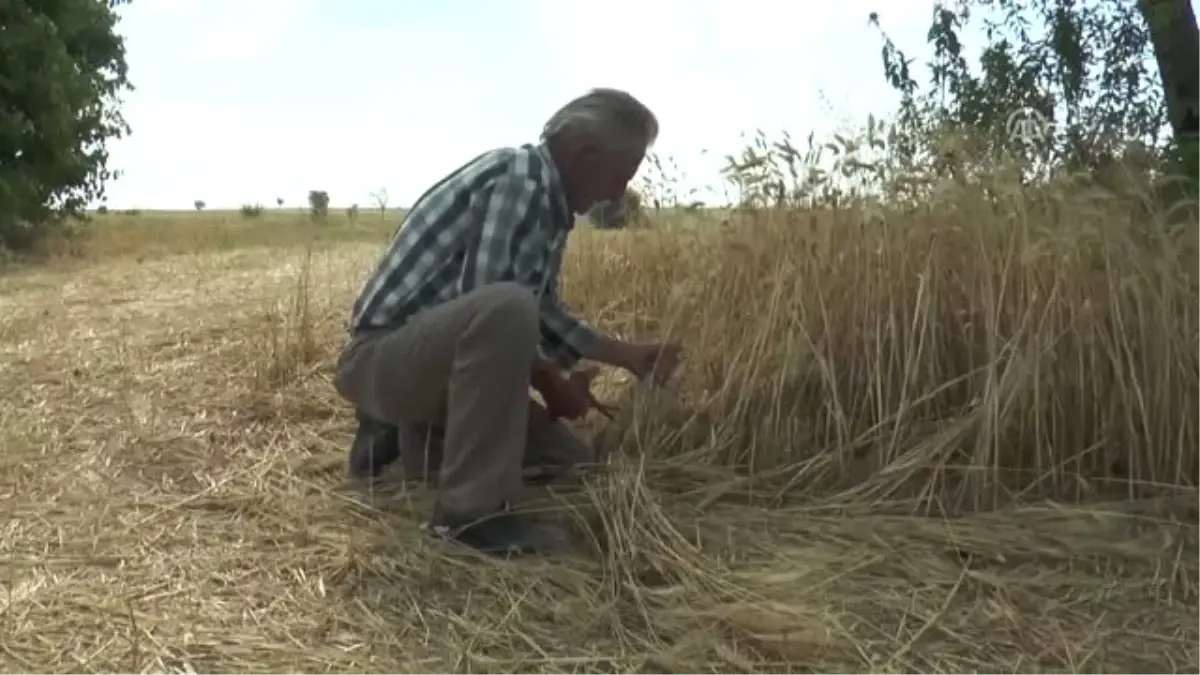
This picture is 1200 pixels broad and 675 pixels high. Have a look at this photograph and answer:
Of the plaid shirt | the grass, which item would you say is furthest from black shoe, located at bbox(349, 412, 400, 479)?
the plaid shirt

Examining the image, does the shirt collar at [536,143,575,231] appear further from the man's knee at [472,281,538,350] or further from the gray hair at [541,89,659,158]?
the man's knee at [472,281,538,350]

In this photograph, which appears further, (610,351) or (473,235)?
(610,351)

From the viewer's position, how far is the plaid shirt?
2.45m

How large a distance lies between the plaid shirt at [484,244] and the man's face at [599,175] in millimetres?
35

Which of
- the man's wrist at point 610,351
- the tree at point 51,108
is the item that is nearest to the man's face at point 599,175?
the man's wrist at point 610,351

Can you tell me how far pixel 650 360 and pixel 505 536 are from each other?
1.53 feet

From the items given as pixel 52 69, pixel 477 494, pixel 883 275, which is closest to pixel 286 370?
pixel 477 494

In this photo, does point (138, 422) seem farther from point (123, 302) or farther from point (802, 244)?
point (123, 302)

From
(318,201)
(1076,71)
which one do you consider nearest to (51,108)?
(318,201)

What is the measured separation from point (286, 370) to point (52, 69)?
7.60 meters

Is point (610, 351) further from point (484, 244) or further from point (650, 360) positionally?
point (484, 244)

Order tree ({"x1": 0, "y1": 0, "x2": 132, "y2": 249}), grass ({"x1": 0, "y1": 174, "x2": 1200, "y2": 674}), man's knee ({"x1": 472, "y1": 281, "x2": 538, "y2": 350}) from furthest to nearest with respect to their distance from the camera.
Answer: tree ({"x1": 0, "y1": 0, "x2": 132, "y2": 249}) → man's knee ({"x1": 472, "y1": 281, "x2": 538, "y2": 350}) → grass ({"x1": 0, "y1": 174, "x2": 1200, "y2": 674})

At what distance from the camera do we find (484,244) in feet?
8.05

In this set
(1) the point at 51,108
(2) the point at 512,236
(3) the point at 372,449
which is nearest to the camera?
(2) the point at 512,236
